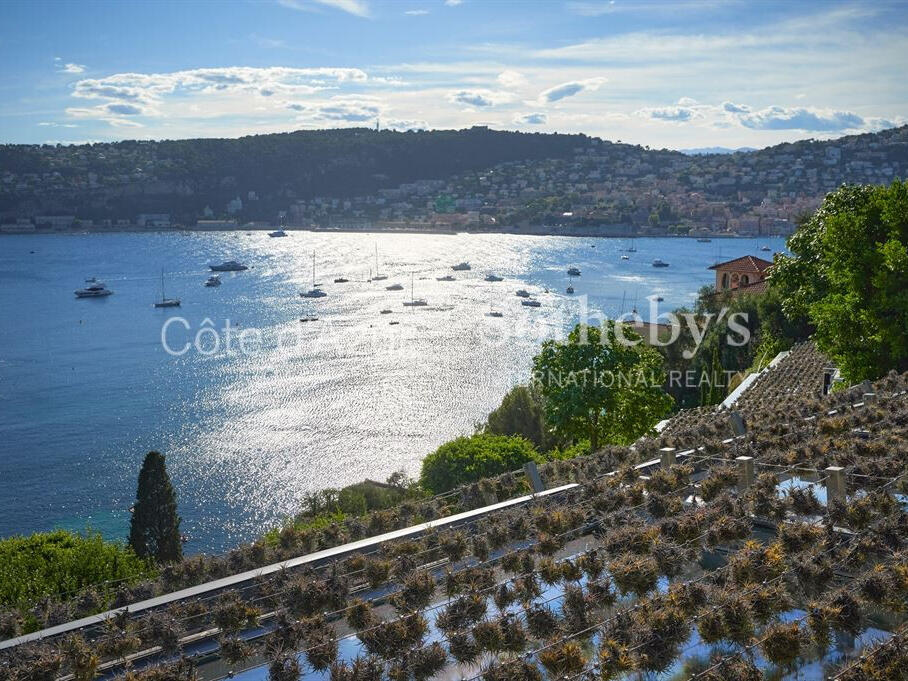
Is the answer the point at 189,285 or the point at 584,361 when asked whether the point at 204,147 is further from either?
the point at 584,361

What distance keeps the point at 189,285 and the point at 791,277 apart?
51.1 metres

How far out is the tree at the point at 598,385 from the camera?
43.1 feet

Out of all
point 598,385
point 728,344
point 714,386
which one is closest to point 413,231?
point 728,344

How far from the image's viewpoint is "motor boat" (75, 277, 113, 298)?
56875 millimetres

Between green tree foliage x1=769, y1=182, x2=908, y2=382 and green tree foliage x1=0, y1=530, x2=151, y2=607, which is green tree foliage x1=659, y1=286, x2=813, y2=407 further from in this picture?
green tree foliage x1=0, y1=530, x2=151, y2=607

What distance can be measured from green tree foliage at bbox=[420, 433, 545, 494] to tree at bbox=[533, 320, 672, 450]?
81 cm

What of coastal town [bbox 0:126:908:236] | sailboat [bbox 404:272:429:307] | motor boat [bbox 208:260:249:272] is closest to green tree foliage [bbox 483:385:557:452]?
sailboat [bbox 404:272:429:307]

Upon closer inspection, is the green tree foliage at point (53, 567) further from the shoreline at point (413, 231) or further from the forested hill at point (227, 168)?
the forested hill at point (227, 168)

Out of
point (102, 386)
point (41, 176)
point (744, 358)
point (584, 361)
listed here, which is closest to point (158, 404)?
point (102, 386)

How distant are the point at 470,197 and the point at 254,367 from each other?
248ft

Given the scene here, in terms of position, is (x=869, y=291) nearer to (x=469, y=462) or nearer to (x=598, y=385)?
(x=598, y=385)

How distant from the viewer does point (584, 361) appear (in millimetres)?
13188

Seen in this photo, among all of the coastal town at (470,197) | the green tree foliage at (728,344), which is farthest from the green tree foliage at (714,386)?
the coastal town at (470,197)

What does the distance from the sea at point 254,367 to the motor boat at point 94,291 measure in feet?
3.04
